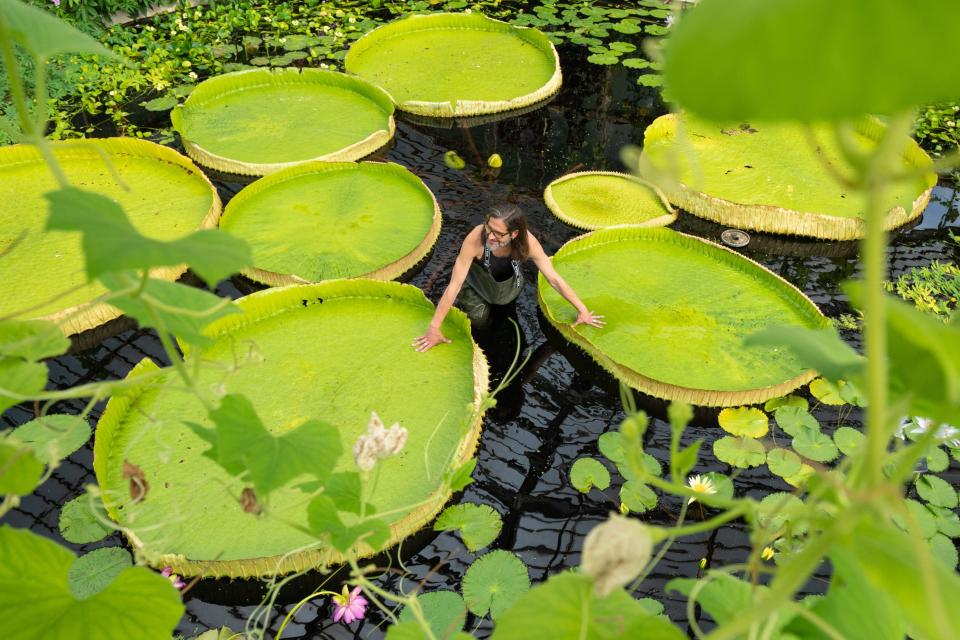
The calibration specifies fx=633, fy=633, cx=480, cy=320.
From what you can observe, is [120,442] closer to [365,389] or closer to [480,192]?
[365,389]

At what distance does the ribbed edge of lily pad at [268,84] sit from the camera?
13.2 ft

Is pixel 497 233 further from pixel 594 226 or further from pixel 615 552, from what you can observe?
pixel 615 552

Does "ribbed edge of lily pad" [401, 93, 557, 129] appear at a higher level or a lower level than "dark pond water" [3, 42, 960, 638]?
higher

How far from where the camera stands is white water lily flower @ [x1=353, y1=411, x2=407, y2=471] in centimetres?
109

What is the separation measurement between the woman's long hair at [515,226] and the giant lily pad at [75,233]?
169 centimetres

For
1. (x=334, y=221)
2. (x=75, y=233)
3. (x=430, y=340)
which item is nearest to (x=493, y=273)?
(x=430, y=340)

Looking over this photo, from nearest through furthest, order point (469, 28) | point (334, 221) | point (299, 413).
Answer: point (299, 413), point (334, 221), point (469, 28)

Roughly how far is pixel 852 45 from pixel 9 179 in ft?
15.6

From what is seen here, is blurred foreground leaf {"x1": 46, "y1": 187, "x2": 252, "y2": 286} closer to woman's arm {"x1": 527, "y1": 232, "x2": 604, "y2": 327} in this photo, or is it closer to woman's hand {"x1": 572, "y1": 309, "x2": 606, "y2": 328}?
woman's arm {"x1": 527, "y1": 232, "x2": 604, "y2": 327}

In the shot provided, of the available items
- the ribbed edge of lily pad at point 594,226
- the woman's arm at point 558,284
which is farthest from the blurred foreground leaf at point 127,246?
the ribbed edge of lily pad at point 594,226

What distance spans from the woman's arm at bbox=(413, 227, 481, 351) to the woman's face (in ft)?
0.22

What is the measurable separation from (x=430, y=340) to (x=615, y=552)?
91.7 inches

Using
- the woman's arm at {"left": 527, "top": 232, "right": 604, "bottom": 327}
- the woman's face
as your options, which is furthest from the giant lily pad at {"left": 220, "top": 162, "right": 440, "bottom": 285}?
the woman's arm at {"left": 527, "top": 232, "right": 604, "bottom": 327}

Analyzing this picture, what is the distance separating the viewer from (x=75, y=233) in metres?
3.66
